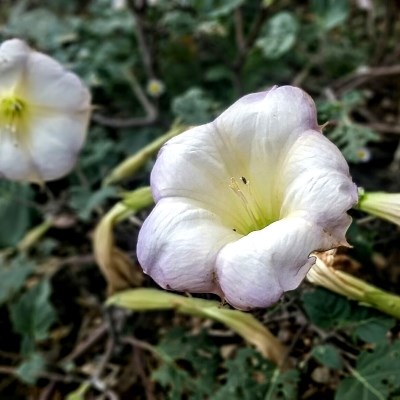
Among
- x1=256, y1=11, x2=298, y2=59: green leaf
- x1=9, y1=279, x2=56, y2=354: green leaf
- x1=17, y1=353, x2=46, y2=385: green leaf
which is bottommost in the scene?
x1=17, y1=353, x2=46, y2=385: green leaf

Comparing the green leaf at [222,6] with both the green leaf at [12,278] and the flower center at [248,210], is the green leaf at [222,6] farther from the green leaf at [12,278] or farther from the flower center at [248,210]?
the flower center at [248,210]

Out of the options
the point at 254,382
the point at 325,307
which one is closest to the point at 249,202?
the point at 325,307

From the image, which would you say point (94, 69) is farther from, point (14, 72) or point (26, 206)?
point (14, 72)

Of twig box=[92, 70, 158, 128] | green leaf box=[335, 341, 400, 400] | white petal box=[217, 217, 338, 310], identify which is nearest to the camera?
white petal box=[217, 217, 338, 310]

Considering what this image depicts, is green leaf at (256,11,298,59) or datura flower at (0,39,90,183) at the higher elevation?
datura flower at (0,39,90,183)

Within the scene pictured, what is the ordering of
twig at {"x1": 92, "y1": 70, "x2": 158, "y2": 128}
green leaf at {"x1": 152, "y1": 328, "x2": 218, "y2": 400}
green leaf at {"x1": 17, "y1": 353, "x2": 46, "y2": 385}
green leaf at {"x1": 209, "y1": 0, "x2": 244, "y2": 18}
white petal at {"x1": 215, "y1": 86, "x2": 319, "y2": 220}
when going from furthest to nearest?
twig at {"x1": 92, "y1": 70, "x2": 158, "y2": 128}
green leaf at {"x1": 209, "y1": 0, "x2": 244, "y2": 18}
green leaf at {"x1": 17, "y1": 353, "x2": 46, "y2": 385}
green leaf at {"x1": 152, "y1": 328, "x2": 218, "y2": 400}
white petal at {"x1": 215, "y1": 86, "x2": 319, "y2": 220}

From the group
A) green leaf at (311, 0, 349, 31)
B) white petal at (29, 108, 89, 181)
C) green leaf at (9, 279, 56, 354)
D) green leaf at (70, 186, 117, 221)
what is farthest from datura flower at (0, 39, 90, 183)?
green leaf at (311, 0, 349, 31)

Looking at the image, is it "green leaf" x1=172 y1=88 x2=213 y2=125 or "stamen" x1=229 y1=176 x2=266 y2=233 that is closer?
"stamen" x1=229 y1=176 x2=266 y2=233

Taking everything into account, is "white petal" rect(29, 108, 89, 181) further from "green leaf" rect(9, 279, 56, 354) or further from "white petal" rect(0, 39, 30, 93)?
"green leaf" rect(9, 279, 56, 354)

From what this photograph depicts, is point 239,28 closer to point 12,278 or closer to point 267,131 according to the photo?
point 12,278
